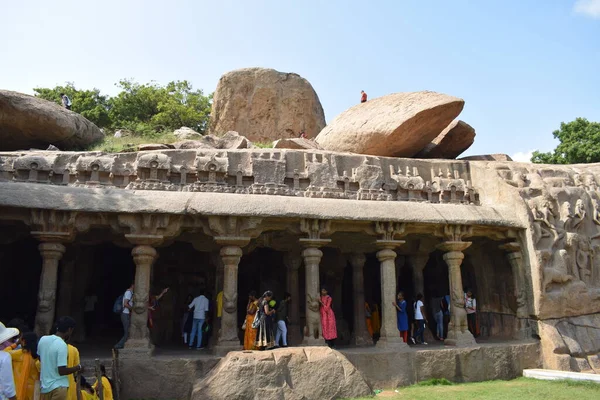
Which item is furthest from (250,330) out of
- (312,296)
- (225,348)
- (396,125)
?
(396,125)

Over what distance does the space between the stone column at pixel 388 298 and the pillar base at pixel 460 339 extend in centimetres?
114

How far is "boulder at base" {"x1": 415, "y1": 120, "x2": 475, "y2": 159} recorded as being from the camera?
13.3 metres

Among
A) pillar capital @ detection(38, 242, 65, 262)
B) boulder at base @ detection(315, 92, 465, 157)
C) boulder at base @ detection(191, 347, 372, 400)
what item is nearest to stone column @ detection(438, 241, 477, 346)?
boulder at base @ detection(191, 347, 372, 400)

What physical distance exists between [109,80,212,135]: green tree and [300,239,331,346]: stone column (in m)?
20.0

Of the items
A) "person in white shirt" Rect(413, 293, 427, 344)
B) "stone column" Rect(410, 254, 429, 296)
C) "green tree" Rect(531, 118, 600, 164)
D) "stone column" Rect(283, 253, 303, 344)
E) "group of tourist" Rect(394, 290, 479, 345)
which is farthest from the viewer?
"green tree" Rect(531, 118, 600, 164)

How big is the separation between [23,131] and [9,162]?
12.0 feet

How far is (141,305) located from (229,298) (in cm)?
154

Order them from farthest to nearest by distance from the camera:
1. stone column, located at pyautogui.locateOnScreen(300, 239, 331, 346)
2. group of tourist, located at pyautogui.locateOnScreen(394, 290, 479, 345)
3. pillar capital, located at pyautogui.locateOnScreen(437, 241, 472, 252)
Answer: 1. group of tourist, located at pyautogui.locateOnScreen(394, 290, 479, 345)
2. pillar capital, located at pyautogui.locateOnScreen(437, 241, 472, 252)
3. stone column, located at pyautogui.locateOnScreen(300, 239, 331, 346)

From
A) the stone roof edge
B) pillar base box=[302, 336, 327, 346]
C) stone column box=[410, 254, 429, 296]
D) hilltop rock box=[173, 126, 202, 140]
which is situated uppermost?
hilltop rock box=[173, 126, 202, 140]

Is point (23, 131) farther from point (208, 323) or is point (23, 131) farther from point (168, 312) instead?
point (208, 323)

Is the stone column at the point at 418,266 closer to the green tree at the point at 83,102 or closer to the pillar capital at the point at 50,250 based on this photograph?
the pillar capital at the point at 50,250

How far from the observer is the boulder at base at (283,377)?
6.91 meters

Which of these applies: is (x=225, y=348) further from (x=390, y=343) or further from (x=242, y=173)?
(x=242, y=173)

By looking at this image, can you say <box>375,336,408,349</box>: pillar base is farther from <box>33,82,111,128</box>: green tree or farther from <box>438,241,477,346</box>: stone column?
<box>33,82,111,128</box>: green tree
